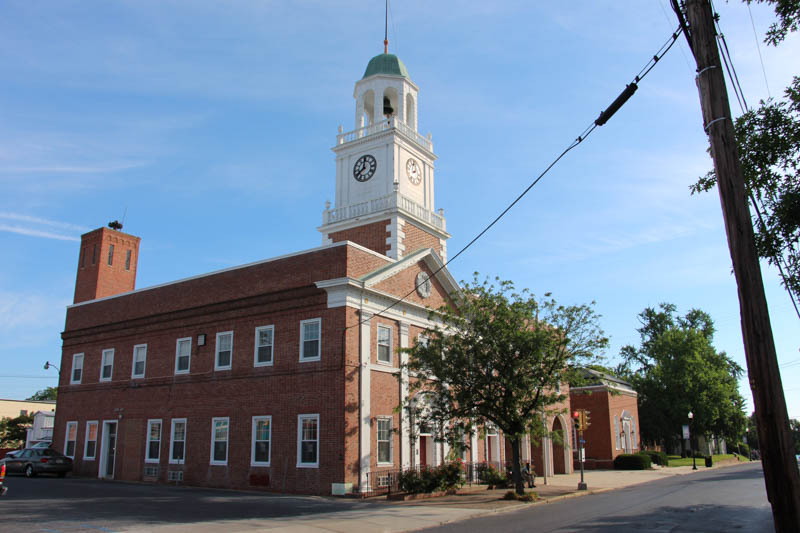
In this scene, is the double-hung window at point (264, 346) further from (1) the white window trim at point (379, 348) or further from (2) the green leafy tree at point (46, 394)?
(2) the green leafy tree at point (46, 394)

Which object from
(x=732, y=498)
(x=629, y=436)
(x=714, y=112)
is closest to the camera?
(x=714, y=112)

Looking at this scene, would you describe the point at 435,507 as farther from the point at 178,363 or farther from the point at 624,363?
the point at 624,363

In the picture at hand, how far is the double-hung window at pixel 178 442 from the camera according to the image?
27234 millimetres

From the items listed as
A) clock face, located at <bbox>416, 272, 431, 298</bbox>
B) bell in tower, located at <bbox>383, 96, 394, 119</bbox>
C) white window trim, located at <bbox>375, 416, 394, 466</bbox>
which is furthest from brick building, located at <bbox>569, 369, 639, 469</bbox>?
bell in tower, located at <bbox>383, 96, 394, 119</bbox>

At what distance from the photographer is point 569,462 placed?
38.9 meters

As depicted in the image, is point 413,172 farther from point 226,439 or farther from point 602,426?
point 602,426

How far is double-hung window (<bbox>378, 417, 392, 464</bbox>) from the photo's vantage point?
939 inches

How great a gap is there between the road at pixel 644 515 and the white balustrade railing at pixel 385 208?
51.3ft

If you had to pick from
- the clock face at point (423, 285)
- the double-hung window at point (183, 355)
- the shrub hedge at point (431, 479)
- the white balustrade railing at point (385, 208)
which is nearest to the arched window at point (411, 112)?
the white balustrade railing at point (385, 208)

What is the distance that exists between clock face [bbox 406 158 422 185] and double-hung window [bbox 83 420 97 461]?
2107 cm

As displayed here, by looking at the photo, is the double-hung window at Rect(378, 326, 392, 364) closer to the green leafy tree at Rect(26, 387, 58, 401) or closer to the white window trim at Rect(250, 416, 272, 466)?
the white window trim at Rect(250, 416, 272, 466)

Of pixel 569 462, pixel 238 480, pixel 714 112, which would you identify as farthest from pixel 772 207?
pixel 569 462

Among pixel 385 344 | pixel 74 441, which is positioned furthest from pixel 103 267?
pixel 385 344

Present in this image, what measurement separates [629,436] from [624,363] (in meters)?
29.0
